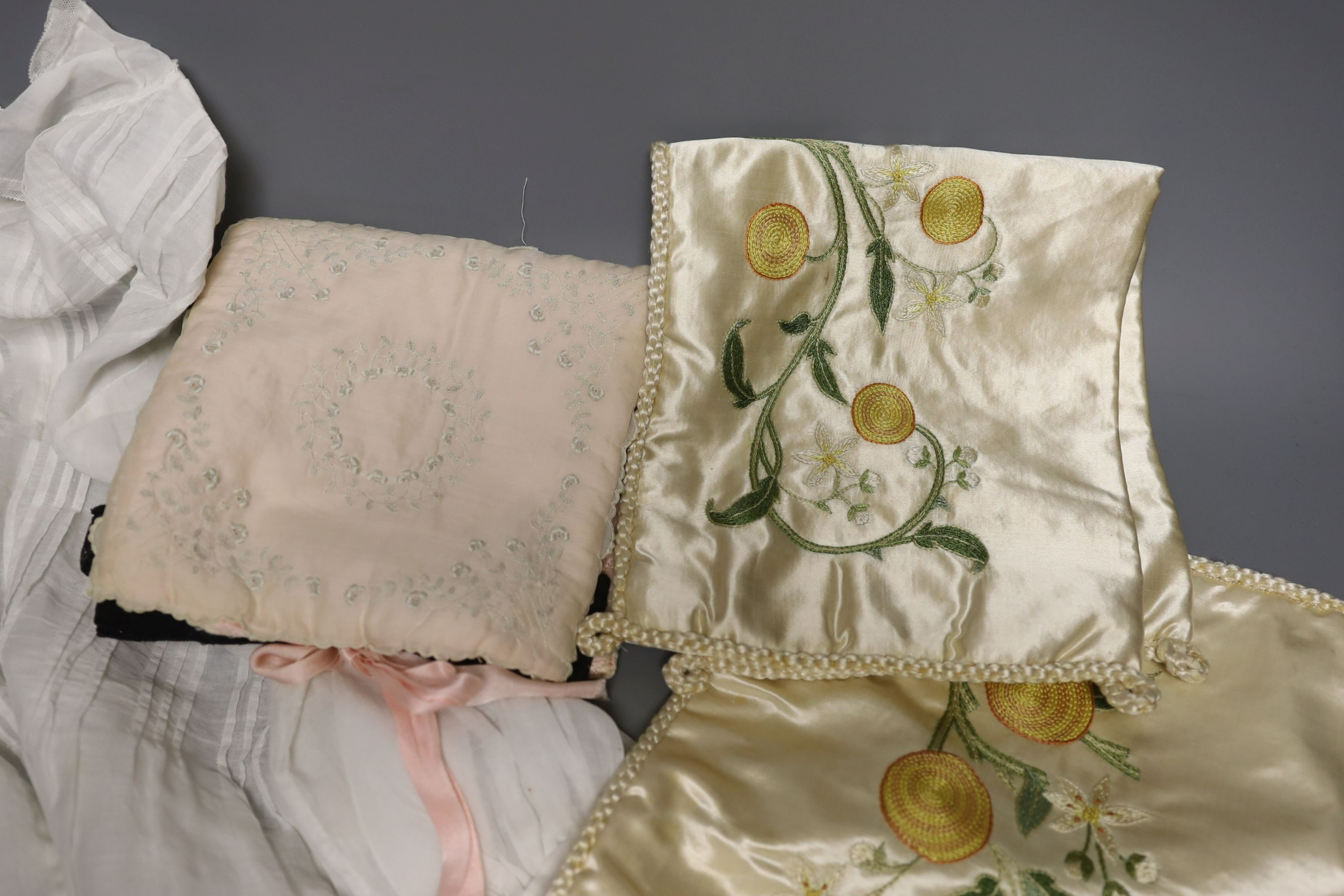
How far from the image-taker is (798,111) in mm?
954

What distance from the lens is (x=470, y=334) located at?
0.91m

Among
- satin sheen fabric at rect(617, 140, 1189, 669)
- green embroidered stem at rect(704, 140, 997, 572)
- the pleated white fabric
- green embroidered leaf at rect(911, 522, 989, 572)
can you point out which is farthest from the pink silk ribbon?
green embroidered leaf at rect(911, 522, 989, 572)

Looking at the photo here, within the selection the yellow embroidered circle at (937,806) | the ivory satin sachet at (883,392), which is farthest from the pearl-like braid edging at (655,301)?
the yellow embroidered circle at (937,806)

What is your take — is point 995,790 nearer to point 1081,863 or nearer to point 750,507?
point 1081,863

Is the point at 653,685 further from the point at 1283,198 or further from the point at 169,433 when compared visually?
the point at 1283,198

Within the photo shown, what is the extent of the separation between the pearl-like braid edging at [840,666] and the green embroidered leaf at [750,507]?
0.12m

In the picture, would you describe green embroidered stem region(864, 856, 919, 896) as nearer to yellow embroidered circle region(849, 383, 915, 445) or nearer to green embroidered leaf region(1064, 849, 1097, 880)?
green embroidered leaf region(1064, 849, 1097, 880)

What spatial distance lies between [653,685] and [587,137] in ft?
2.05

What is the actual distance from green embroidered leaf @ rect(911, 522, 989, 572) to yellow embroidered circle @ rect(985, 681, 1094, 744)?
13 centimetres

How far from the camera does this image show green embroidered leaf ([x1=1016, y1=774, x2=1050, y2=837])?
0.76 meters

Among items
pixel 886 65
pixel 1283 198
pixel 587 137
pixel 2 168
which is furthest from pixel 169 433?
pixel 1283 198

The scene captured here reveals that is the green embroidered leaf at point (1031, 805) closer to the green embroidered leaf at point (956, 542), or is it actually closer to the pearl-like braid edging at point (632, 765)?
the green embroidered leaf at point (956, 542)

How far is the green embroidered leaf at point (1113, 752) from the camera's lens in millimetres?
811

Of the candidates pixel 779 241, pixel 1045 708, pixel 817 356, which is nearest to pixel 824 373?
pixel 817 356
